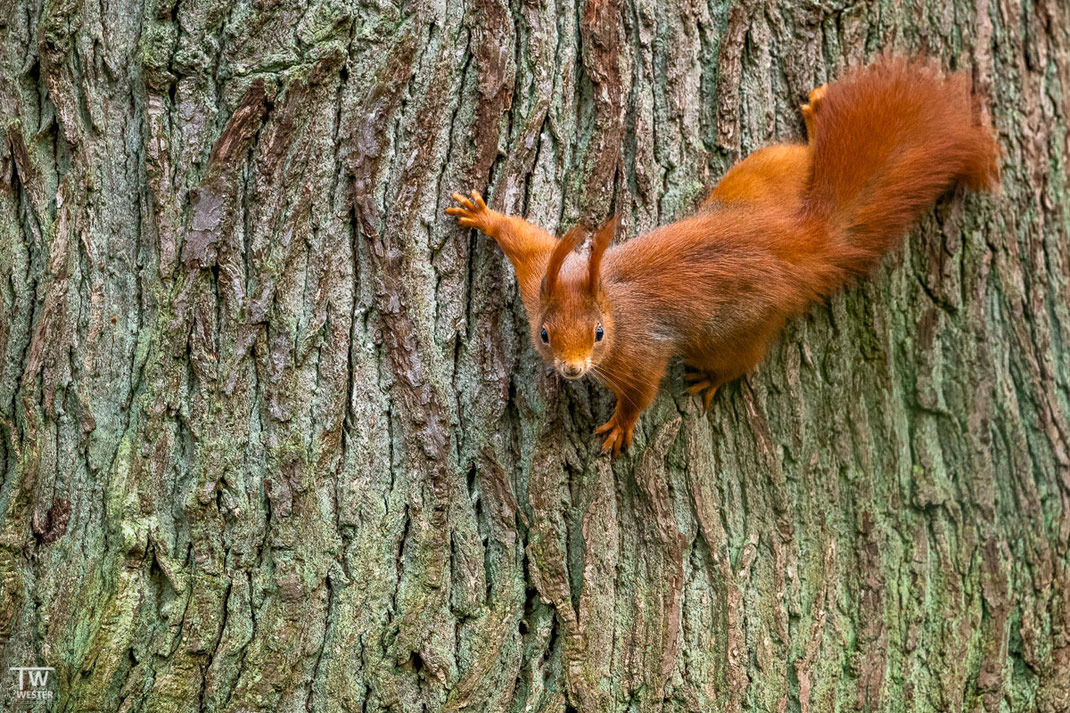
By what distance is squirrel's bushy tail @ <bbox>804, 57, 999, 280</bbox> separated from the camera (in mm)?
2477

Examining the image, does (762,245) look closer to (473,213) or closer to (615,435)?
(615,435)

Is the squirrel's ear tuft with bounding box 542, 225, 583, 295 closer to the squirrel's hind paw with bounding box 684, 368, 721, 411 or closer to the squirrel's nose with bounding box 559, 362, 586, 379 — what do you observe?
the squirrel's nose with bounding box 559, 362, 586, 379

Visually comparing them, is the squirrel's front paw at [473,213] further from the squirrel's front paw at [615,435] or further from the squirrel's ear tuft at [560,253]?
the squirrel's front paw at [615,435]

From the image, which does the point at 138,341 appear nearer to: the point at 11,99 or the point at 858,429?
the point at 11,99

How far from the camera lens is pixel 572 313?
7.41ft

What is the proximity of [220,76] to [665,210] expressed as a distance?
1.16m

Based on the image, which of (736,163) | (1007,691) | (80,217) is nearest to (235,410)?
(80,217)

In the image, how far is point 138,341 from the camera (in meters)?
2.23

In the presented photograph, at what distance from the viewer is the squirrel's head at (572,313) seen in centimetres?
216
